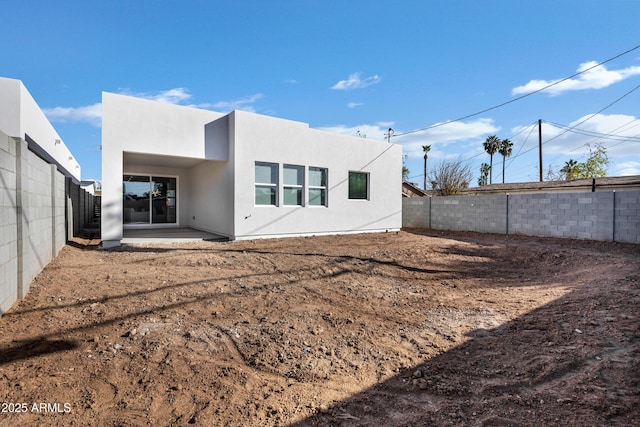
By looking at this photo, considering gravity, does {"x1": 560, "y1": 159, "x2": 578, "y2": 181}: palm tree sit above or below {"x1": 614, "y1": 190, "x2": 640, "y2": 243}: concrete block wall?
above

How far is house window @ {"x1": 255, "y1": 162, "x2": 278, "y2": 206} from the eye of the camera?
10250mm

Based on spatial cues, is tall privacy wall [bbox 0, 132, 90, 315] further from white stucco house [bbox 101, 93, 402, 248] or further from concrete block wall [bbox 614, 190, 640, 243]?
concrete block wall [bbox 614, 190, 640, 243]

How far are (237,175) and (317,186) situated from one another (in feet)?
9.94

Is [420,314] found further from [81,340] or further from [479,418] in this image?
[81,340]

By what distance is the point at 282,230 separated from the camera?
10672 millimetres

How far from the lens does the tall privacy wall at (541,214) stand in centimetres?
971

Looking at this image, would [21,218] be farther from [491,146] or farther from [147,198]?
[491,146]

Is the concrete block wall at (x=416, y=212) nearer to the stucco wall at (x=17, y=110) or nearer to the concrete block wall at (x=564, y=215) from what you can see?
the concrete block wall at (x=564, y=215)

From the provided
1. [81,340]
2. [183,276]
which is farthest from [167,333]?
[183,276]

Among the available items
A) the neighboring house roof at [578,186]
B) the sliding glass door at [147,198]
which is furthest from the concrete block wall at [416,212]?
the sliding glass door at [147,198]

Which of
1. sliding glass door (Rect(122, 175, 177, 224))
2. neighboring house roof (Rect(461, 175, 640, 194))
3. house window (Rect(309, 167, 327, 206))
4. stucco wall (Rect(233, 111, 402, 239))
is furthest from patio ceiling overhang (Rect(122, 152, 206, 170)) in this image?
neighboring house roof (Rect(461, 175, 640, 194))

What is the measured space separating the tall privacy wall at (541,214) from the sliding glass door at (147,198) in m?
11.8

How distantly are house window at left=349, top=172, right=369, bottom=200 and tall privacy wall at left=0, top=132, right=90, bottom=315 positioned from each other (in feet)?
29.9

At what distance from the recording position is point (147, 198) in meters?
12.8
